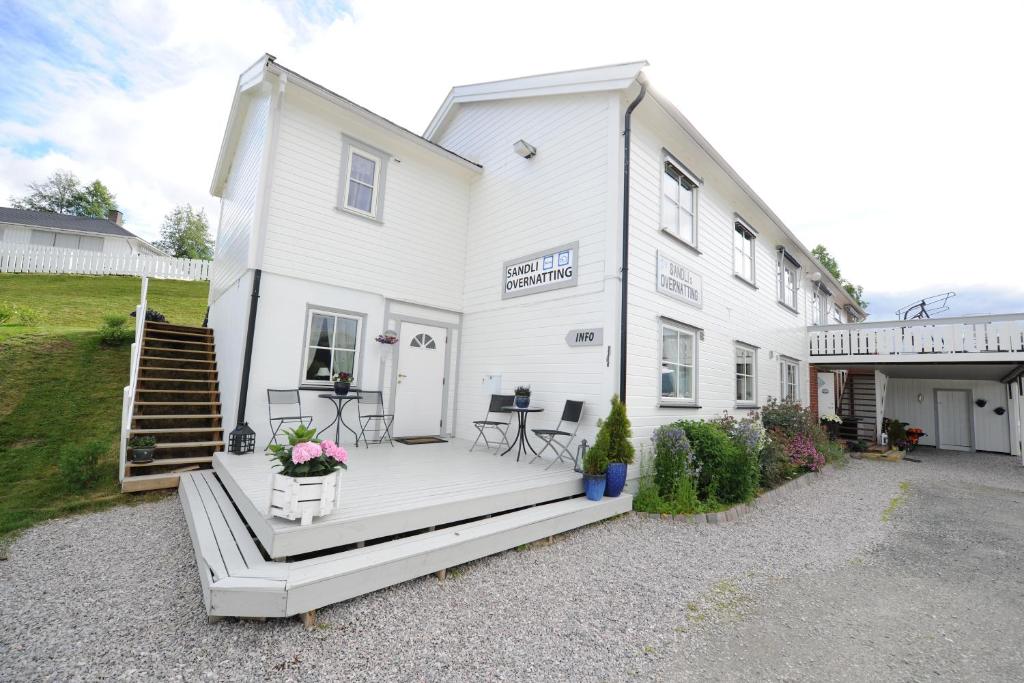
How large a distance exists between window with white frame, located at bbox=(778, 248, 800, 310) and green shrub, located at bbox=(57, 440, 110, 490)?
559 inches

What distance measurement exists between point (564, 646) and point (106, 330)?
1169 centimetres

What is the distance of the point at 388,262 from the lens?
7648 millimetres

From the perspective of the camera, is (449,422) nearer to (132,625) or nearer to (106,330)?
(132,625)

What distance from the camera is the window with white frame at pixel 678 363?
691cm

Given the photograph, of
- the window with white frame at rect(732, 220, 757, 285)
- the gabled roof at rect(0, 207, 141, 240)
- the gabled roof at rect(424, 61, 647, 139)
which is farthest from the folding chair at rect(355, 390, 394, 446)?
the gabled roof at rect(0, 207, 141, 240)

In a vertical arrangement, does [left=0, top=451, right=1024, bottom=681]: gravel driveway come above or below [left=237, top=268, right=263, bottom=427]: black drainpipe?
below

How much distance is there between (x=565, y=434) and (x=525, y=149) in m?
4.98

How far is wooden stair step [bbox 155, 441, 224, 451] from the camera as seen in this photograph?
18.6ft

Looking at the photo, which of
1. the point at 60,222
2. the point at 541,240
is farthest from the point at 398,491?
the point at 60,222

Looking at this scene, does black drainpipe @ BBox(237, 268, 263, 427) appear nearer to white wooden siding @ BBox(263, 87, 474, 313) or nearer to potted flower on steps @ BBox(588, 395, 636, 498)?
white wooden siding @ BBox(263, 87, 474, 313)

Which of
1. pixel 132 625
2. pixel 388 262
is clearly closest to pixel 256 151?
pixel 388 262

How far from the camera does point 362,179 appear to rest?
7.53 metres

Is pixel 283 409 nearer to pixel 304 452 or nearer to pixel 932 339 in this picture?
pixel 304 452

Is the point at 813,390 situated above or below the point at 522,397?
above
